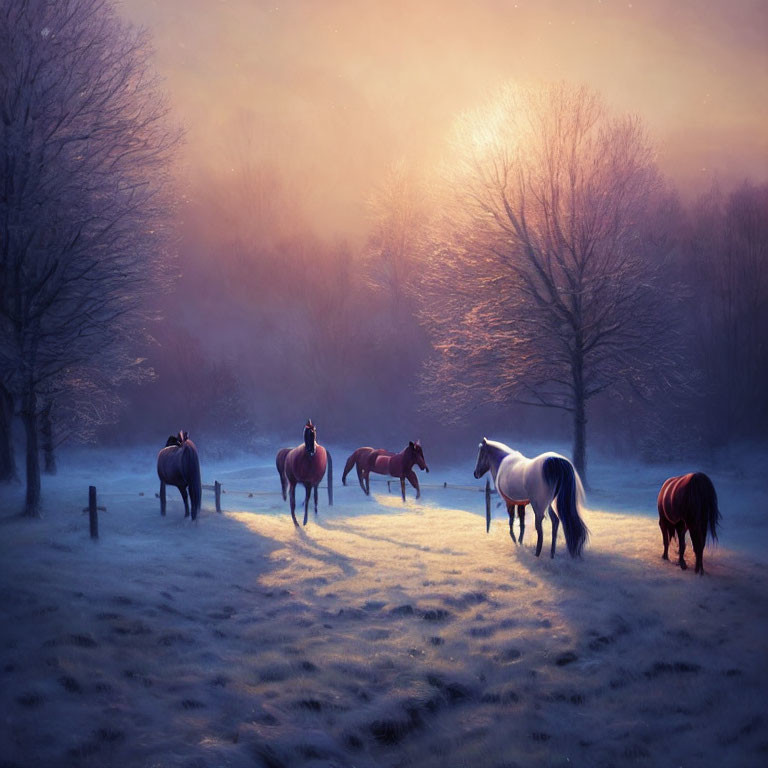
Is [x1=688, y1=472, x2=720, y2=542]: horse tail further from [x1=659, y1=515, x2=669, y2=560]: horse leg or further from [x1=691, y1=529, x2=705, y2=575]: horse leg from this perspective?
[x1=659, y1=515, x2=669, y2=560]: horse leg

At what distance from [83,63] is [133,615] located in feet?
34.5

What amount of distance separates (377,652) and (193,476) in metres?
7.33

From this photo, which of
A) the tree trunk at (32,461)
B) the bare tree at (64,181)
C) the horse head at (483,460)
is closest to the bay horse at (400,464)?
the horse head at (483,460)

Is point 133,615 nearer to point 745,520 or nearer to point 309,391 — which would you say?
point 745,520

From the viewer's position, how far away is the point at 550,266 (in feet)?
55.3

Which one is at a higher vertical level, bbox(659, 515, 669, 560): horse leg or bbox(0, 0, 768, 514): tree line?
bbox(0, 0, 768, 514): tree line

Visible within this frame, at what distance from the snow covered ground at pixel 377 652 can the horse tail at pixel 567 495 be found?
385mm

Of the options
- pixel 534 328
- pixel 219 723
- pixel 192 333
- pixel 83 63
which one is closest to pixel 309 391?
pixel 192 333

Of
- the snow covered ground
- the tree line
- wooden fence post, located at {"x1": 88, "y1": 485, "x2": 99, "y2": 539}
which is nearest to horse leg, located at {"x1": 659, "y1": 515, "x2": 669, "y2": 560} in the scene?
the snow covered ground

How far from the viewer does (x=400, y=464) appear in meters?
16.9

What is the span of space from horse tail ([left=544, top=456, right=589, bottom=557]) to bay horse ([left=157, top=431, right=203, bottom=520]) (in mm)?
6713

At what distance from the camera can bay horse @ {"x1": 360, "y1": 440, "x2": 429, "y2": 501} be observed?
53.7 ft

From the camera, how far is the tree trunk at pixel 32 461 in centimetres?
1166

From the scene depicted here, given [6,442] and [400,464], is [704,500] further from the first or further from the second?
[6,442]
